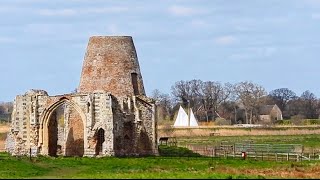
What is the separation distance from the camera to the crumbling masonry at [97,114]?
62.1 meters

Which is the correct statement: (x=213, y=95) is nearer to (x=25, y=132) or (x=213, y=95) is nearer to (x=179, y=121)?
(x=179, y=121)

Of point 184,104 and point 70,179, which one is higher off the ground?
point 184,104

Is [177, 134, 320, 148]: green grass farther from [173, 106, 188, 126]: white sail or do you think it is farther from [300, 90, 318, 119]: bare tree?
[300, 90, 318, 119]: bare tree

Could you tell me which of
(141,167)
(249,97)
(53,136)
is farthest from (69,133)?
(249,97)

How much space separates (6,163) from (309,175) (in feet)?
60.2

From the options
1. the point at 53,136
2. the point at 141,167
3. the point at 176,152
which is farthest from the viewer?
A: the point at 176,152

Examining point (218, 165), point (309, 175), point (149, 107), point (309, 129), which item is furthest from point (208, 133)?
point (309, 175)

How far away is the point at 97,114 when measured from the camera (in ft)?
204

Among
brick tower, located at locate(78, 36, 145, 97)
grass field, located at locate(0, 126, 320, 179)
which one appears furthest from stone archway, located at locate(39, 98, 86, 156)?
grass field, located at locate(0, 126, 320, 179)

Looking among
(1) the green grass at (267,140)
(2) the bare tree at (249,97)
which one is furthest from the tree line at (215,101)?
(1) the green grass at (267,140)

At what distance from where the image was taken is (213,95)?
172 meters

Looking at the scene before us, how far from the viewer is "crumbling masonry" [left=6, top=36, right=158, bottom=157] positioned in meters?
62.1

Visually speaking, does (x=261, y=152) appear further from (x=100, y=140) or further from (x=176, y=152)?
(x=100, y=140)

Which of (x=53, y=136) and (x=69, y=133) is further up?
(x=69, y=133)
